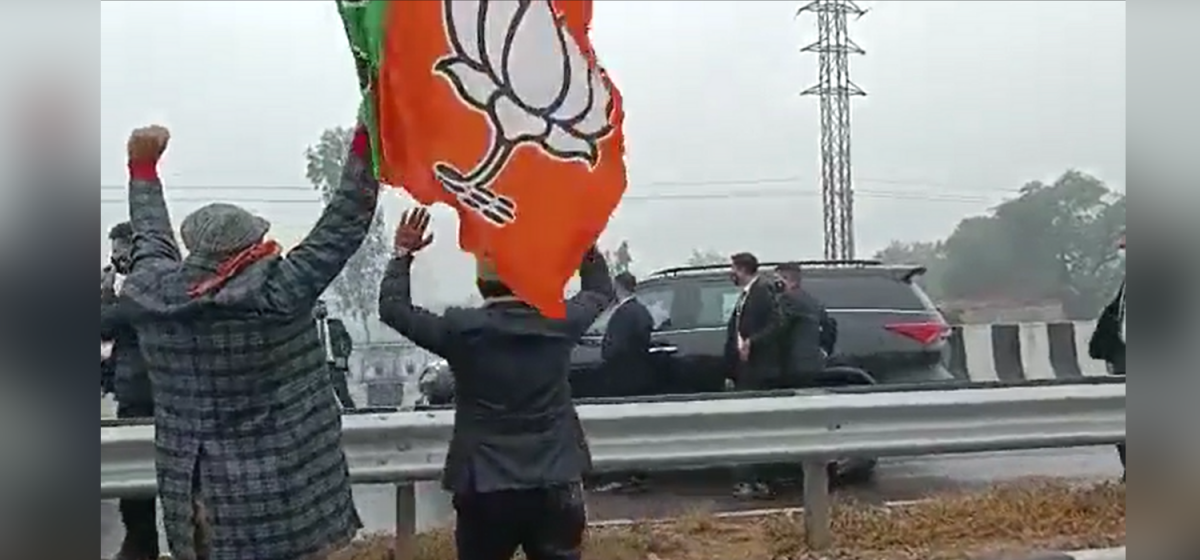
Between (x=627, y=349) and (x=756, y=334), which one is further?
(x=627, y=349)

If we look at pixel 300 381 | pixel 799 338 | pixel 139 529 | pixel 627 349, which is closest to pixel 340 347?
pixel 627 349

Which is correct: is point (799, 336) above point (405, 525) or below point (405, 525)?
above

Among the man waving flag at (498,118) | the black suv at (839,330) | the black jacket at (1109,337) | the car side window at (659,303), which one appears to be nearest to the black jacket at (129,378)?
the man waving flag at (498,118)

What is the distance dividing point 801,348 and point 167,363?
232 inches

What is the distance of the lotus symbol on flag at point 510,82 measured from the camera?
11.6 feet

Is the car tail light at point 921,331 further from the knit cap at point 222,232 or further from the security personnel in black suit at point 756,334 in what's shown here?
the knit cap at point 222,232

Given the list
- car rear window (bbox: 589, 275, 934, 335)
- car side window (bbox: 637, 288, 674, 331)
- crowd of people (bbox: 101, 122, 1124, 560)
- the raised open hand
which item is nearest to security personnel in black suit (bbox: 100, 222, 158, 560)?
crowd of people (bbox: 101, 122, 1124, 560)

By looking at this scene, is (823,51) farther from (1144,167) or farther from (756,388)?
(1144,167)

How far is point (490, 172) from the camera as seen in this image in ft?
11.8

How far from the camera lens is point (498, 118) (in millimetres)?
3584

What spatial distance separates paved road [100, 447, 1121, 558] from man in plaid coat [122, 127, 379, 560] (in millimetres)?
3086

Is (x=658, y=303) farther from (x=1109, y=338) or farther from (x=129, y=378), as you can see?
(x=129, y=378)

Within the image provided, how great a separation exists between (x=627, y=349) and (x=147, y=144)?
19.2ft

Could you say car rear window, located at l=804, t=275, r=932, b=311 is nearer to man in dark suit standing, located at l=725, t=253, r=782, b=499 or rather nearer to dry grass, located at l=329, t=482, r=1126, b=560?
man in dark suit standing, located at l=725, t=253, r=782, b=499
